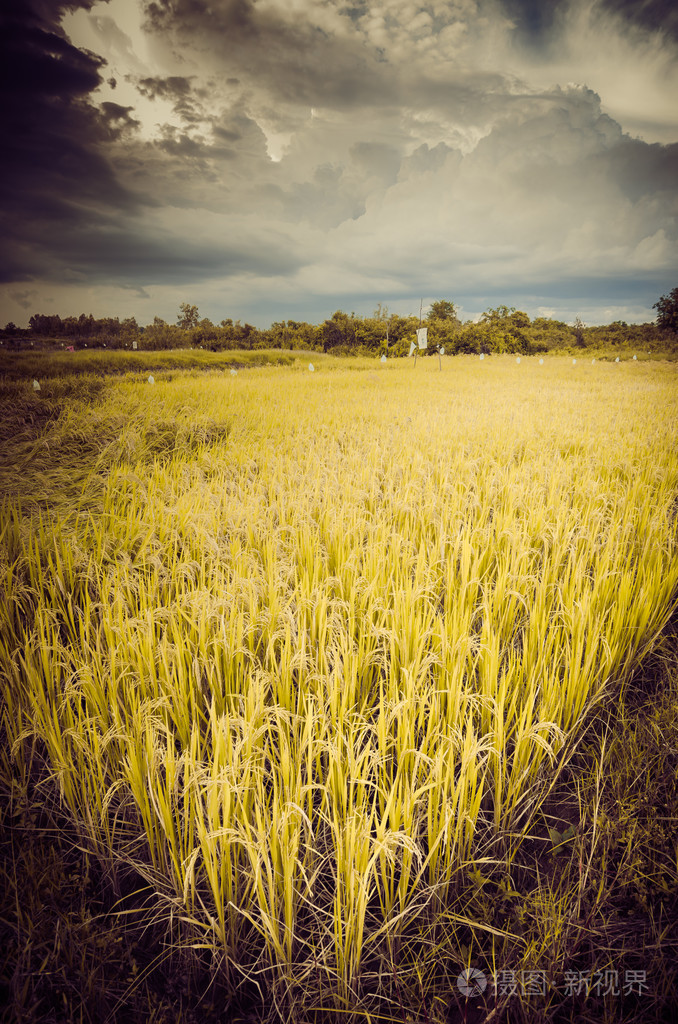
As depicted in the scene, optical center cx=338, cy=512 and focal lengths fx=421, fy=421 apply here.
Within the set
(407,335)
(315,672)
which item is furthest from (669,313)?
(315,672)

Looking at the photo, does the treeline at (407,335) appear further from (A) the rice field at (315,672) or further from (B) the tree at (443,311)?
(A) the rice field at (315,672)

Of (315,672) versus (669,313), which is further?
(669,313)

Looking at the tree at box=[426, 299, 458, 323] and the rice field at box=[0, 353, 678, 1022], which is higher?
the tree at box=[426, 299, 458, 323]

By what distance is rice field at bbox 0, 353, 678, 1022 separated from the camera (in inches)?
38.1

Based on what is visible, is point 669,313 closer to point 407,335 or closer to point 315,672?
point 407,335

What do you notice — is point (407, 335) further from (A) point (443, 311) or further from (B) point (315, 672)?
(B) point (315, 672)

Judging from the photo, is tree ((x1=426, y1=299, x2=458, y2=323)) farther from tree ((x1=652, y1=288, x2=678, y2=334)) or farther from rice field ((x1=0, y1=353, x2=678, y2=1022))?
rice field ((x1=0, y1=353, x2=678, y2=1022))

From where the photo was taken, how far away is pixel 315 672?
1.49 meters

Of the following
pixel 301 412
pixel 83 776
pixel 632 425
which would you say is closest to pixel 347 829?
pixel 83 776

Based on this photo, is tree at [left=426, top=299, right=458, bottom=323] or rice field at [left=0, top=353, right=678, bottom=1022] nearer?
rice field at [left=0, top=353, right=678, bottom=1022]

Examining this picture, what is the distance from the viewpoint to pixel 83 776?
3.80 feet

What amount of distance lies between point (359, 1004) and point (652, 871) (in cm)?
80

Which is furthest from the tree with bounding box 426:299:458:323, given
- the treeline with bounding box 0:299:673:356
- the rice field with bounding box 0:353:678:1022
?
the rice field with bounding box 0:353:678:1022

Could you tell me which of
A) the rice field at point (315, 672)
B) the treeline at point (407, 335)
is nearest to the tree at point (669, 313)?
the treeline at point (407, 335)
